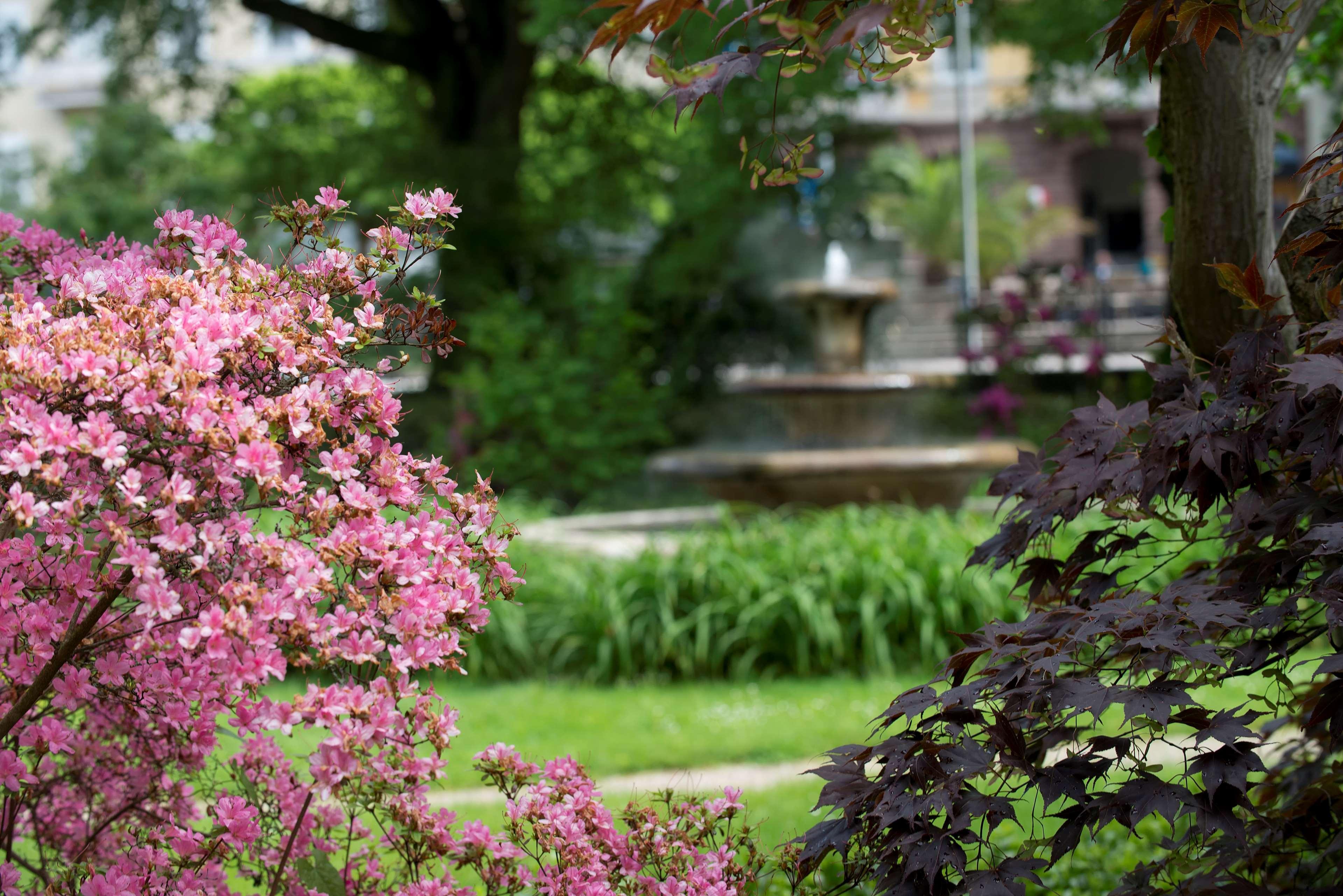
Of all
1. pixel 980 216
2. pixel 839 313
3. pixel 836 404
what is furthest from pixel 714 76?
pixel 980 216

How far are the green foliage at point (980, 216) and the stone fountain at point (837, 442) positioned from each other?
20.2 m

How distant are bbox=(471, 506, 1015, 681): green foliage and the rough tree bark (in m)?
3.63

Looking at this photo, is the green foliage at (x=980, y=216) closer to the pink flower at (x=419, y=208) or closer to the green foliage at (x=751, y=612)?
the green foliage at (x=751, y=612)

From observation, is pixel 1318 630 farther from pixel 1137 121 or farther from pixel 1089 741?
pixel 1137 121

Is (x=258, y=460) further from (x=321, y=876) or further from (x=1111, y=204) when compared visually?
(x=1111, y=204)

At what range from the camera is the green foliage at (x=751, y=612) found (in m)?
6.16

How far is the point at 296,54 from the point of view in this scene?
41062 millimetres

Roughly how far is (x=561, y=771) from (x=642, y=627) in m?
4.02

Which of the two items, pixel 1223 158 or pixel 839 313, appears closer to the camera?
pixel 1223 158

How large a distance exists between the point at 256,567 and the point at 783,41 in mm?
1141

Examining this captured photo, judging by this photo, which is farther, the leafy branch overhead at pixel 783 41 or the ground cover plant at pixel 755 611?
the ground cover plant at pixel 755 611

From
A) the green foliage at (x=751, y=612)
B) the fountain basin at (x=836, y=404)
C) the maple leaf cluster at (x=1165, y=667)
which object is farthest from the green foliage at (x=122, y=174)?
the maple leaf cluster at (x=1165, y=667)

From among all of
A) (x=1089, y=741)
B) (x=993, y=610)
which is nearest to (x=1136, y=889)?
(x=1089, y=741)

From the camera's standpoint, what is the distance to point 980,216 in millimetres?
31344
